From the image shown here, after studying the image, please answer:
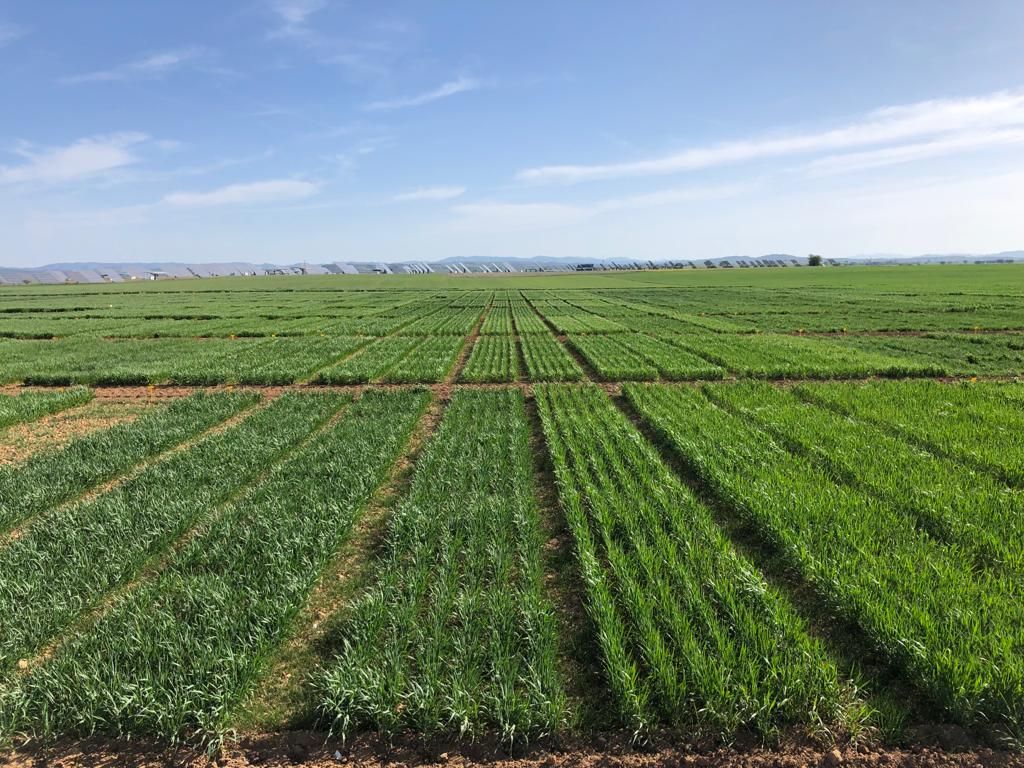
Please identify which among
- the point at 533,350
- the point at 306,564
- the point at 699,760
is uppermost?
the point at 533,350

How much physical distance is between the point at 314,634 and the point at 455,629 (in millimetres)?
1507

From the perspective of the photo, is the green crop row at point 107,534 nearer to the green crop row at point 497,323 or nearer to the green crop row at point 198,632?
the green crop row at point 198,632

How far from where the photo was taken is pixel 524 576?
600 centimetres

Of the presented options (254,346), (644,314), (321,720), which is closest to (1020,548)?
(321,720)

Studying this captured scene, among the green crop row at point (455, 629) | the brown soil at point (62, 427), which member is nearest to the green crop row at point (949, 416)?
the green crop row at point (455, 629)

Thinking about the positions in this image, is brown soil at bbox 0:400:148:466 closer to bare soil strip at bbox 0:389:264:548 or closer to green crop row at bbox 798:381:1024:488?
bare soil strip at bbox 0:389:264:548

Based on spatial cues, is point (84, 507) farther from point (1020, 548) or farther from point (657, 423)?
point (1020, 548)

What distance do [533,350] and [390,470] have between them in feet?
46.3

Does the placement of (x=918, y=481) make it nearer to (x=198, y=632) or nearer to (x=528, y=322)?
(x=198, y=632)

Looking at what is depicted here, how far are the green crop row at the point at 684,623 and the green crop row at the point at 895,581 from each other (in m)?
0.67

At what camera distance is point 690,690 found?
424 cm

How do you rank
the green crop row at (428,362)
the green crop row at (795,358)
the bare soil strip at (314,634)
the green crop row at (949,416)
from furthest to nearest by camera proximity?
the green crop row at (428,362) → the green crop row at (795,358) → the green crop row at (949,416) → the bare soil strip at (314,634)

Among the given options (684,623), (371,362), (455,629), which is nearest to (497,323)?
(371,362)

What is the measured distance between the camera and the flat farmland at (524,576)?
4.10 meters
